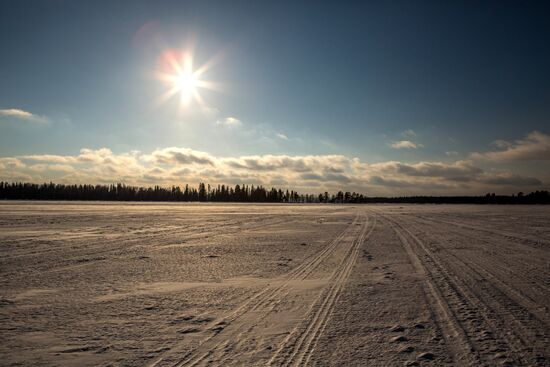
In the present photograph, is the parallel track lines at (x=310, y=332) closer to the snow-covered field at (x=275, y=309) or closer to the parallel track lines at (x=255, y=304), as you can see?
the snow-covered field at (x=275, y=309)

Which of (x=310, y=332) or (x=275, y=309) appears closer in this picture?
Result: (x=310, y=332)

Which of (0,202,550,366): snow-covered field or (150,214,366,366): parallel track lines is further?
(0,202,550,366): snow-covered field

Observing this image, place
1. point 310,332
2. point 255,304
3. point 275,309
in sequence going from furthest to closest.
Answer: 1. point 255,304
2. point 275,309
3. point 310,332

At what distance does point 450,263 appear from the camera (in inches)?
352

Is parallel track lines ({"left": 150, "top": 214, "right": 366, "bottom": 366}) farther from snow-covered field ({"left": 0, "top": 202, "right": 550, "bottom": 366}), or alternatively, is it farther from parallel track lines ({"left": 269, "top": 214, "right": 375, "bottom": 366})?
parallel track lines ({"left": 269, "top": 214, "right": 375, "bottom": 366})

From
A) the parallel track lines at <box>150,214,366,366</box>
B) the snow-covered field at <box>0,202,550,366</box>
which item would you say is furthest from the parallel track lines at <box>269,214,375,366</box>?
the parallel track lines at <box>150,214,366,366</box>

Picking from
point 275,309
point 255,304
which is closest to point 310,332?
point 275,309

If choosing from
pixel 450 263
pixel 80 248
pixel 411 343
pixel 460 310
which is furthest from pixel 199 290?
pixel 80 248

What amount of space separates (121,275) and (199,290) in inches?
92.4

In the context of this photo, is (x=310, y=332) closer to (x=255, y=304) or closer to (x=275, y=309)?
(x=275, y=309)

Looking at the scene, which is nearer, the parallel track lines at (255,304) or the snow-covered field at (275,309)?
the parallel track lines at (255,304)

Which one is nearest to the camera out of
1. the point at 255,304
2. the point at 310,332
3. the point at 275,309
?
the point at 310,332

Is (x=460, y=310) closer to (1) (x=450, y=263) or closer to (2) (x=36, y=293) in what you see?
(1) (x=450, y=263)

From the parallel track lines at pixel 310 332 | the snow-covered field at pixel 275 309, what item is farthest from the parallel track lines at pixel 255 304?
the parallel track lines at pixel 310 332
